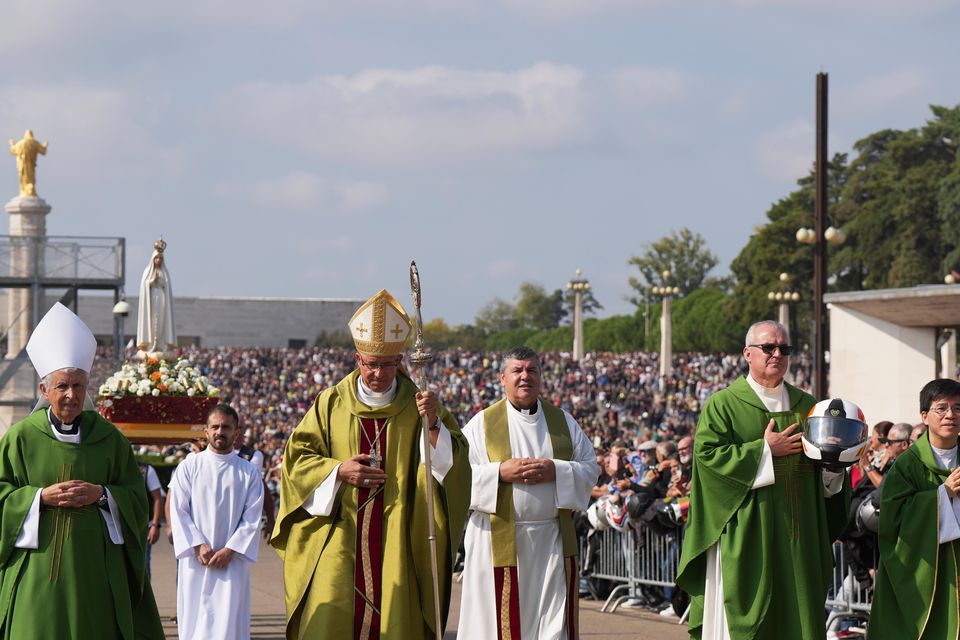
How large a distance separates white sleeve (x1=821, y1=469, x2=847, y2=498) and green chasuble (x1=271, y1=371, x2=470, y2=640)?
192cm

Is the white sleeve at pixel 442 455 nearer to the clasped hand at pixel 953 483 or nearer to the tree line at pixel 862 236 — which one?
the clasped hand at pixel 953 483

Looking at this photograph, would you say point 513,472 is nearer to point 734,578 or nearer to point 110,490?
point 734,578

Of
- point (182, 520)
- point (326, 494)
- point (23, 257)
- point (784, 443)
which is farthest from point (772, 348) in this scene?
point (23, 257)

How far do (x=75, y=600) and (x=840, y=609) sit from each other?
19.5 ft

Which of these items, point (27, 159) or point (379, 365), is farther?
point (27, 159)

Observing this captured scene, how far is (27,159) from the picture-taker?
182ft

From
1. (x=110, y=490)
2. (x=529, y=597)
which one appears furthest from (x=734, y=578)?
(x=110, y=490)

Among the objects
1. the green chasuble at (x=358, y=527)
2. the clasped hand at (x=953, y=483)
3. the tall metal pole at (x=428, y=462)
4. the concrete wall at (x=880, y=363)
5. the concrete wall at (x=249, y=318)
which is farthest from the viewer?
the concrete wall at (x=249, y=318)

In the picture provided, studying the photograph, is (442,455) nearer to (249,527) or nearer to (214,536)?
(249,527)

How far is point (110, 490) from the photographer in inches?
294

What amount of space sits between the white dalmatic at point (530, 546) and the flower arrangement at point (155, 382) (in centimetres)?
724

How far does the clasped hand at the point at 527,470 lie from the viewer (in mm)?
8805

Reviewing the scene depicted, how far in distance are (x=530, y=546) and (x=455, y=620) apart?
428 centimetres

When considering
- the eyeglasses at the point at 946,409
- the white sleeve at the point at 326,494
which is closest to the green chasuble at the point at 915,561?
the eyeglasses at the point at 946,409
